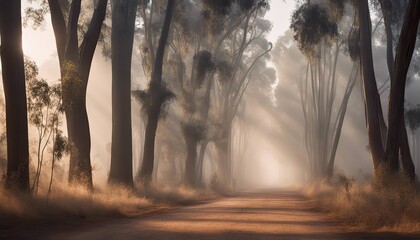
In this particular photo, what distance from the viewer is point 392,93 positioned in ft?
49.2

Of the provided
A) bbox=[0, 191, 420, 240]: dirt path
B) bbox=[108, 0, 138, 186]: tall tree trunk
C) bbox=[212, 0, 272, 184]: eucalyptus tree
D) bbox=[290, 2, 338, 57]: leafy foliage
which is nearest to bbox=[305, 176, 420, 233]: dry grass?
bbox=[0, 191, 420, 240]: dirt path

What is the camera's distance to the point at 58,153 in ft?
43.7

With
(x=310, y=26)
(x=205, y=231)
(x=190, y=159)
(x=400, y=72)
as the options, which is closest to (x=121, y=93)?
(x=310, y=26)

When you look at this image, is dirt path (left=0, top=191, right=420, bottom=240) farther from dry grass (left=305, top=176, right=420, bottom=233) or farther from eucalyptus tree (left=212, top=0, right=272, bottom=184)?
eucalyptus tree (left=212, top=0, right=272, bottom=184)

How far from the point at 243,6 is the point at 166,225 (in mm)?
17797

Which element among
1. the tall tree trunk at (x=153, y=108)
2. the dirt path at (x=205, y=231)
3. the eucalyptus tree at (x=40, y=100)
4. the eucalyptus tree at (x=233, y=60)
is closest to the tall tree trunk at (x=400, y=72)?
the dirt path at (x=205, y=231)

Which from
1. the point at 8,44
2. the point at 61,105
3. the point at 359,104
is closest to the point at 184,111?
the point at 61,105

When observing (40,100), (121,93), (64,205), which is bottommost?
(64,205)

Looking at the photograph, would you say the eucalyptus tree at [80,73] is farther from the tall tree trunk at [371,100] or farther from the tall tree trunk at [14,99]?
the tall tree trunk at [371,100]

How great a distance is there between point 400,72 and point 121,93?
452 inches

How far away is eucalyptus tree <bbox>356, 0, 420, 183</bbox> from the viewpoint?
43.1 ft

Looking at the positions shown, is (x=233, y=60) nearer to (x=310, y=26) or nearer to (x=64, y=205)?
(x=310, y=26)

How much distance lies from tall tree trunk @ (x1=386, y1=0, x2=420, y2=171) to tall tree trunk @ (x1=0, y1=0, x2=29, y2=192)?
9902mm

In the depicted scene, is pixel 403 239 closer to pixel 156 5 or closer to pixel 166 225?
pixel 166 225
